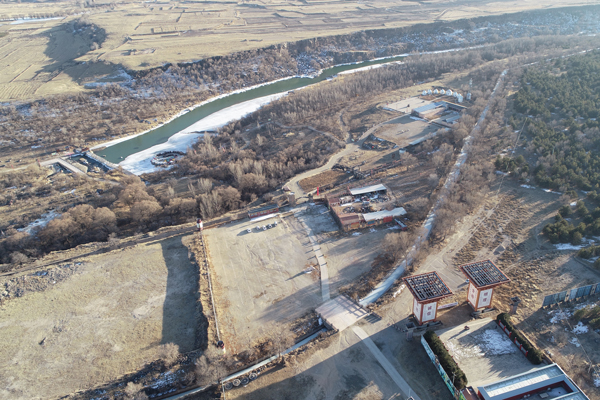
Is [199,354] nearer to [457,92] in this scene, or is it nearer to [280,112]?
[280,112]

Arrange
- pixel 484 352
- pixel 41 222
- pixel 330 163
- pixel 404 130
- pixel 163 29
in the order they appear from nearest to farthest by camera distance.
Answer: pixel 484 352, pixel 41 222, pixel 330 163, pixel 404 130, pixel 163 29

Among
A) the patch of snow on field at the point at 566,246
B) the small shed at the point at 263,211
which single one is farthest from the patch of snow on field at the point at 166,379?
the patch of snow on field at the point at 566,246

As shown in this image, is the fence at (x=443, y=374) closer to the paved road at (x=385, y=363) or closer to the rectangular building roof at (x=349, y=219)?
the paved road at (x=385, y=363)

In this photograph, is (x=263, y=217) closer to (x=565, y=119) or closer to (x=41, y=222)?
(x=41, y=222)

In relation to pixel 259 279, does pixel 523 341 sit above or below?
above

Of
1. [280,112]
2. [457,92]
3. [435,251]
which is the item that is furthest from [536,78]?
[435,251]

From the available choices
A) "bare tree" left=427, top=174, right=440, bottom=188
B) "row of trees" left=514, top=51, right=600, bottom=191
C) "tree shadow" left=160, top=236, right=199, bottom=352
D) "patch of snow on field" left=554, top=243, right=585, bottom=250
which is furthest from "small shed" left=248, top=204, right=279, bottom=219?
"row of trees" left=514, top=51, right=600, bottom=191

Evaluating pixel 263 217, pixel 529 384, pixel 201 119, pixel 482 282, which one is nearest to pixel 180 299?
pixel 263 217
